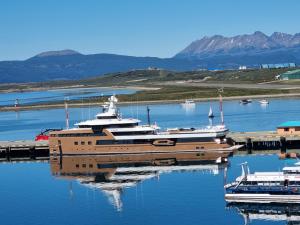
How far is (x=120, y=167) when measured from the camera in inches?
2279

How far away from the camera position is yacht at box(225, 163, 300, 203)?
41094 millimetres

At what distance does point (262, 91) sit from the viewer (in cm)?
13700

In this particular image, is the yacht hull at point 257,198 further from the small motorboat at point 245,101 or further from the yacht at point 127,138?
the small motorboat at point 245,101

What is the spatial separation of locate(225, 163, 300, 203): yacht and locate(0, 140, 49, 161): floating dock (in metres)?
29.5

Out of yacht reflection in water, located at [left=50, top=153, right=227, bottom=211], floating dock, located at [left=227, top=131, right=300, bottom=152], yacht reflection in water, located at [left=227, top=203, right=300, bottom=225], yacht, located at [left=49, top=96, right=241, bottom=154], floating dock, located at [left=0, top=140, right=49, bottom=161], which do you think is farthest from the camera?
floating dock, located at [left=0, top=140, right=49, bottom=161]

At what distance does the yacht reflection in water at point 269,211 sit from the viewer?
124ft

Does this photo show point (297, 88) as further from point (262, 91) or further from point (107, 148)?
point (107, 148)

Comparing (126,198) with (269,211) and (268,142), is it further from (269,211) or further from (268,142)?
(268,142)

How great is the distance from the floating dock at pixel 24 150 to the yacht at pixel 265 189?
96.9 feet

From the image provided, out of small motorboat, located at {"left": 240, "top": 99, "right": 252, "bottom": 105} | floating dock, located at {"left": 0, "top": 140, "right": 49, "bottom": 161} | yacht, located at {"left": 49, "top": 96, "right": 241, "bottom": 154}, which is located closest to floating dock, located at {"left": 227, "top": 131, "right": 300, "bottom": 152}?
yacht, located at {"left": 49, "top": 96, "right": 241, "bottom": 154}

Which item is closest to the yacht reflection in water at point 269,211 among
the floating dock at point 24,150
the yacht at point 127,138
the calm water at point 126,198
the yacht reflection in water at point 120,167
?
the calm water at point 126,198

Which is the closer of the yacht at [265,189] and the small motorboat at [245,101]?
the yacht at [265,189]

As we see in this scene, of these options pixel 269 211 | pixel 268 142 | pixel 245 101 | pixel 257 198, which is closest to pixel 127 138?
pixel 268 142

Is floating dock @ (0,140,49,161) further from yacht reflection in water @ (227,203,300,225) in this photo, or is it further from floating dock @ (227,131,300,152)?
yacht reflection in water @ (227,203,300,225)
